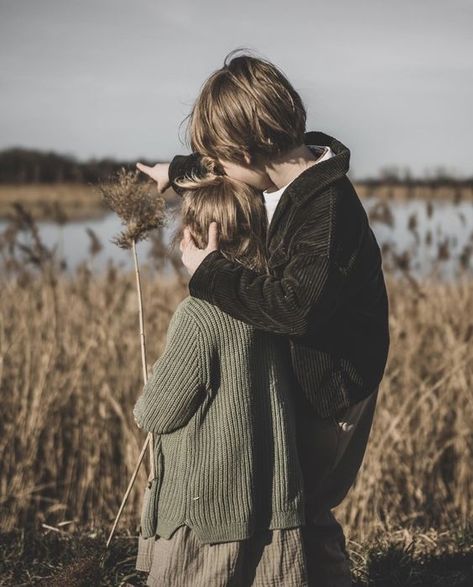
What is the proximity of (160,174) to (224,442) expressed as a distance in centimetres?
91

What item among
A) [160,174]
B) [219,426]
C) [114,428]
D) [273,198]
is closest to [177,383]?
[219,426]

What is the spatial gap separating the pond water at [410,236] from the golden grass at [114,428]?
54 cm

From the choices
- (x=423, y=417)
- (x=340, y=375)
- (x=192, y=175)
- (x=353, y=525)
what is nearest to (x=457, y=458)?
(x=423, y=417)

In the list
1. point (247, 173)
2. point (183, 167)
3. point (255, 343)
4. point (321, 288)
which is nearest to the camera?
point (321, 288)

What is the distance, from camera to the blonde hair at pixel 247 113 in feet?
6.53

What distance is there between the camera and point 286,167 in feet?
6.79

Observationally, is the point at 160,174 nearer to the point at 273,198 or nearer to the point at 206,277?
the point at 273,198

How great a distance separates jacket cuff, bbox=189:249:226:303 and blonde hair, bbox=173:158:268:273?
0.13ft

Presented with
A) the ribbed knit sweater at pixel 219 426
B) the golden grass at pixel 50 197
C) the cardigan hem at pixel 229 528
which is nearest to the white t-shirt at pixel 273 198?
the ribbed knit sweater at pixel 219 426

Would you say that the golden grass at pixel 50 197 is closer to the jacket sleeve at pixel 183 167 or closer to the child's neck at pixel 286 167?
the jacket sleeve at pixel 183 167

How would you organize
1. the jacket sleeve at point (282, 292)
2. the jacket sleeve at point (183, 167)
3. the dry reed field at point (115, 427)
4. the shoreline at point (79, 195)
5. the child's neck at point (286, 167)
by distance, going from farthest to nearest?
the shoreline at point (79, 195) < the dry reed field at point (115, 427) < the jacket sleeve at point (183, 167) < the child's neck at point (286, 167) < the jacket sleeve at point (282, 292)

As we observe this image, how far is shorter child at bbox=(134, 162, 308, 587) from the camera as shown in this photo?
1902mm

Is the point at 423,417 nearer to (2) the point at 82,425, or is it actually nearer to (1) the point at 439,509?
(1) the point at 439,509

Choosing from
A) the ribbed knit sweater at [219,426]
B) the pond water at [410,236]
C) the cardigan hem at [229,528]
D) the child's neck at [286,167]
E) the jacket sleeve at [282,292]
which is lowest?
the cardigan hem at [229,528]
